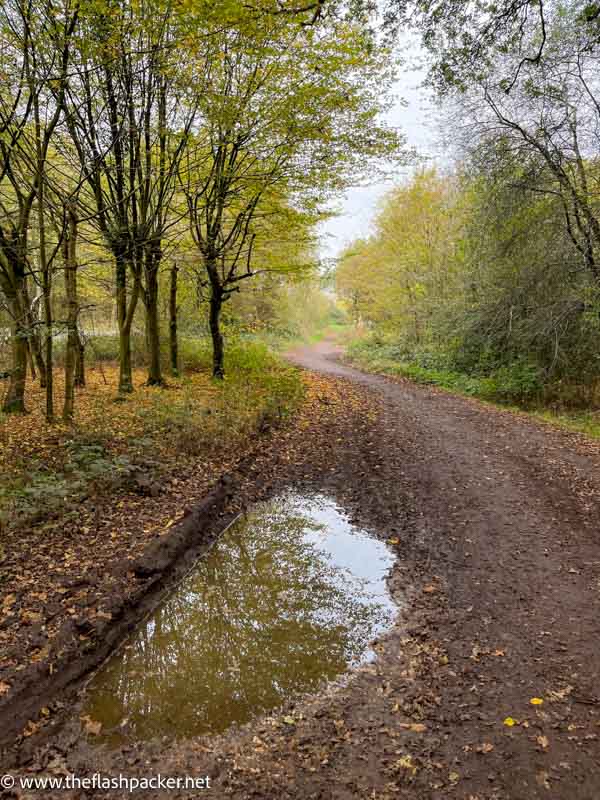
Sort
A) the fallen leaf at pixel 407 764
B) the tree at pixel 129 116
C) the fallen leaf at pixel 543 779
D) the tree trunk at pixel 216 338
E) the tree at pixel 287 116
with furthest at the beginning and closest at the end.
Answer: the tree trunk at pixel 216 338 < the tree at pixel 287 116 < the tree at pixel 129 116 < the fallen leaf at pixel 407 764 < the fallen leaf at pixel 543 779

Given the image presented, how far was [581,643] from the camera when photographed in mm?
3543

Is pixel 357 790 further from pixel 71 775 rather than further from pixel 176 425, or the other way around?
pixel 176 425

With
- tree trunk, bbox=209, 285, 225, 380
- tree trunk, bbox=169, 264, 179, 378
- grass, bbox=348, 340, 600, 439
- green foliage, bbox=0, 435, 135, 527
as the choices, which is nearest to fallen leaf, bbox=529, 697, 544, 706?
green foliage, bbox=0, 435, 135, 527

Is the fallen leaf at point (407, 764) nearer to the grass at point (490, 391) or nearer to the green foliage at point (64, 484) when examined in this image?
the green foliage at point (64, 484)

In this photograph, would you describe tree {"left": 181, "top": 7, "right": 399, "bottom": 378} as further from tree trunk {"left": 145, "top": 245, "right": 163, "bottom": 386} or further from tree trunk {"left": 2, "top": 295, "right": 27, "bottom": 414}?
tree trunk {"left": 2, "top": 295, "right": 27, "bottom": 414}

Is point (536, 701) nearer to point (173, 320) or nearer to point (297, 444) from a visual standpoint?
point (297, 444)

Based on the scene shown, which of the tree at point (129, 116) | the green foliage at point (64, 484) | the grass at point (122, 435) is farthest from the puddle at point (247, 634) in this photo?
the tree at point (129, 116)

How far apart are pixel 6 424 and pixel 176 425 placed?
9.95 feet

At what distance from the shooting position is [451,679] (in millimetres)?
3225

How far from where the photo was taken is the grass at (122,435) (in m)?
5.40

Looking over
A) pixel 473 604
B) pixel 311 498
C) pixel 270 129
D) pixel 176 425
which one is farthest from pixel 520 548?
pixel 270 129

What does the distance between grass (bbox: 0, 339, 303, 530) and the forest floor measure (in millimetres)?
1223

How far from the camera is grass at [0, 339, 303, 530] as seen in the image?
540cm

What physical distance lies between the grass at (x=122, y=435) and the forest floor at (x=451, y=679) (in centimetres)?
122
